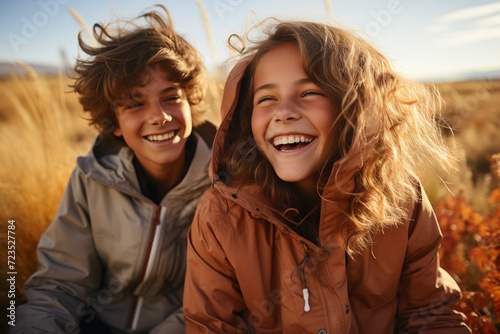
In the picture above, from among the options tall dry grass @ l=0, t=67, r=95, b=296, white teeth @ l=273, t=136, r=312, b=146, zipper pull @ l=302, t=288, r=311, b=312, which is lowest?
zipper pull @ l=302, t=288, r=311, b=312

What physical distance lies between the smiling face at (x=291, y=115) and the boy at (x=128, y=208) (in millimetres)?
684

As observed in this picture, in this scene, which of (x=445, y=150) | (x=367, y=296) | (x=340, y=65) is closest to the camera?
(x=340, y=65)

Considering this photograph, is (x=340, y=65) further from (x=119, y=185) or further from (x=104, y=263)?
(x=104, y=263)

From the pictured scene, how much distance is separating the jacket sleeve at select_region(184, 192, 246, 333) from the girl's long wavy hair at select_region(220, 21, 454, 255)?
0.30 metres

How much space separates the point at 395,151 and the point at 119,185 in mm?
1609

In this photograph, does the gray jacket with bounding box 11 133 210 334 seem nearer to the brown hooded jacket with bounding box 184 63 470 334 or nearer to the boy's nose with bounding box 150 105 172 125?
the boy's nose with bounding box 150 105 172 125

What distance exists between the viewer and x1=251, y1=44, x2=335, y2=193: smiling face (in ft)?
5.48

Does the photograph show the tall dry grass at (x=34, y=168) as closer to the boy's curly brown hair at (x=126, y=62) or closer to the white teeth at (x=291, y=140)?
the boy's curly brown hair at (x=126, y=62)

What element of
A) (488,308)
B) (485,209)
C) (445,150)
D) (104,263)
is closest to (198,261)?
(104,263)

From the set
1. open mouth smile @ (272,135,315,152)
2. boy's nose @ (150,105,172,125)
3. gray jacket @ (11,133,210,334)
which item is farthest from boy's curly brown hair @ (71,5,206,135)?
open mouth smile @ (272,135,315,152)

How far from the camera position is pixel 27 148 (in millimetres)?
3680

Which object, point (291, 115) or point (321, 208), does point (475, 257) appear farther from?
point (291, 115)

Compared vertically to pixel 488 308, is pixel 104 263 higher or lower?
higher

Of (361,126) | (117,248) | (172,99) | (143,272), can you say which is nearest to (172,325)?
(143,272)
